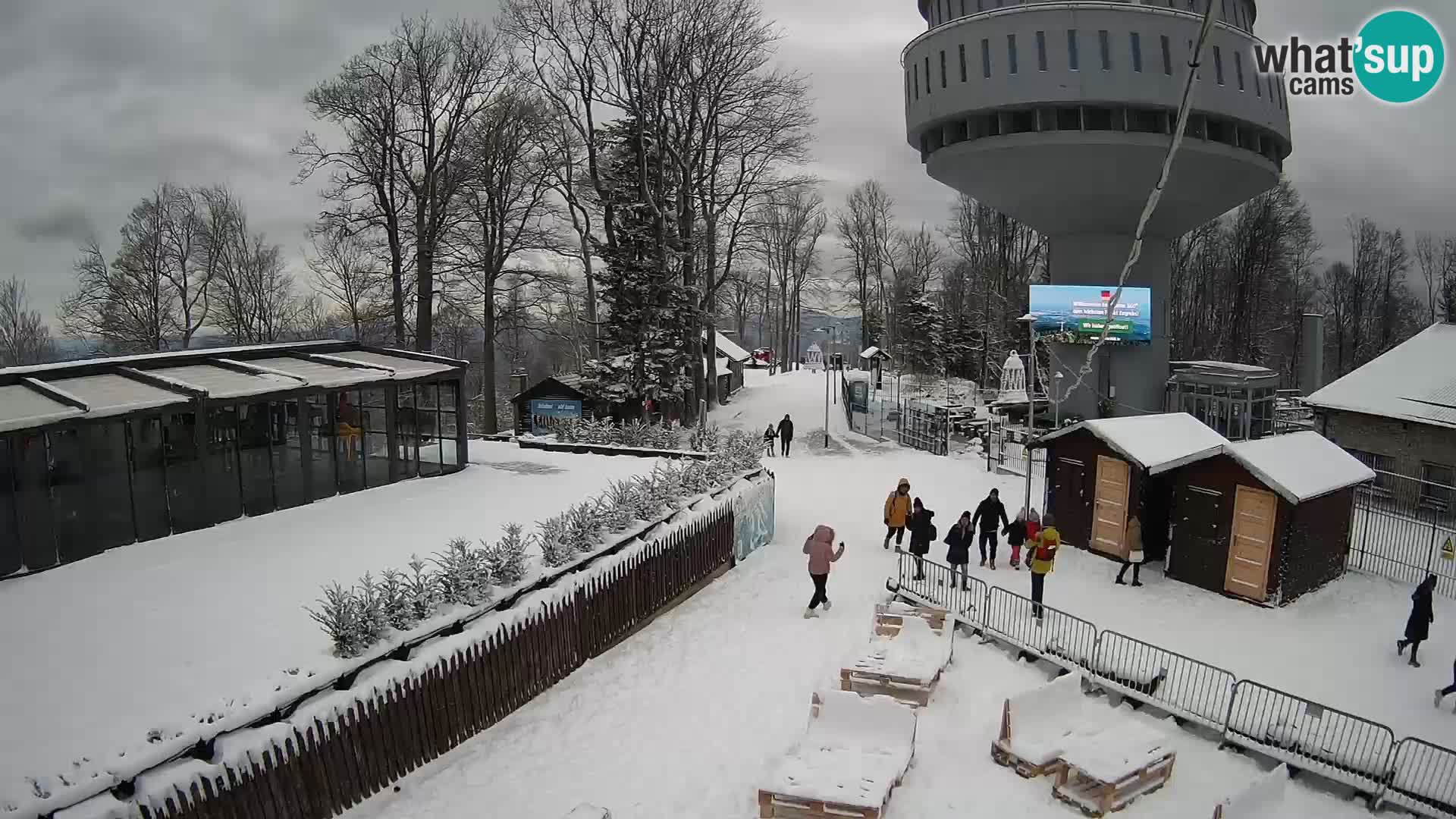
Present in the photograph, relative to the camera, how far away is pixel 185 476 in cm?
1381

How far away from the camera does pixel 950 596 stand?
1261 centimetres

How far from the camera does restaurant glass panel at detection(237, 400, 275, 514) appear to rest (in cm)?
1485

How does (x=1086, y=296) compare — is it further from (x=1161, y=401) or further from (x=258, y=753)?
(x=258, y=753)

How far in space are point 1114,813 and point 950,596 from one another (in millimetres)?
5322

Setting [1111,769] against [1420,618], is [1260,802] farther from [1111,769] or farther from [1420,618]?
[1420,618]

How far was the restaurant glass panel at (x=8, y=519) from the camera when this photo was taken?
440 inches

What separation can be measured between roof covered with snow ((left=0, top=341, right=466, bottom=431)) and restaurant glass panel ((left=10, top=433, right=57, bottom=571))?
43 centimetres

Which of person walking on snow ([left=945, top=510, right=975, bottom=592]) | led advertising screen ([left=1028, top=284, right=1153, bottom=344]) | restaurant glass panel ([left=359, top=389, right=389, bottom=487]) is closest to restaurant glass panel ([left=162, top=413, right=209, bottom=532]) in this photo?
restaurant glass panel ([left=359, top=389, right=389, bottom=487])

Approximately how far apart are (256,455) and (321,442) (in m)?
1.50

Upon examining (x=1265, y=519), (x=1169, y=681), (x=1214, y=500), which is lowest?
(x=1169, y=681)

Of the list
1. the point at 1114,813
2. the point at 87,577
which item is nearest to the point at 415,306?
the point at 87,577

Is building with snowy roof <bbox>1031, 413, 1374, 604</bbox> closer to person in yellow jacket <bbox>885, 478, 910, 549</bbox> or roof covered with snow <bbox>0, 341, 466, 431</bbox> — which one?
person in yellow jacket <bbox>885, 478, 910, 549</bbox>

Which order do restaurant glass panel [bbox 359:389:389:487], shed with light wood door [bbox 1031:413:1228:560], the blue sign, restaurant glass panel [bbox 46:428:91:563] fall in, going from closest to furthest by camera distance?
restaurant glass panel [bbox 46:428:91:563], shed with light wood door [bbox 1031:413:1228:560], restaurant glass panel [bbox 359:389:389:487], the blue sign

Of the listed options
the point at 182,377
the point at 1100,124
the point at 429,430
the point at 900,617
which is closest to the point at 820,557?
the point at 900,617
